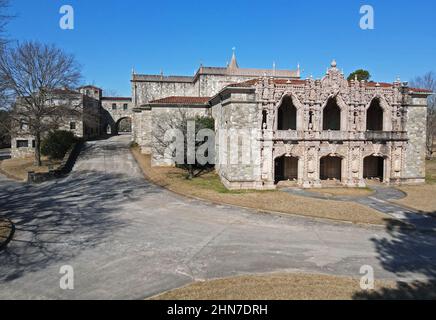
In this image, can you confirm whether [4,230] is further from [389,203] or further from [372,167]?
[372,167]

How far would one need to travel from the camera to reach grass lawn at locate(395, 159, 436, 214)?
67.5 feet

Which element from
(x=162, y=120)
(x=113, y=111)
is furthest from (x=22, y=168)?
(x=113, y=111)

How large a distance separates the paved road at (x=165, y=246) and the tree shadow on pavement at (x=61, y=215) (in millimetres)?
56

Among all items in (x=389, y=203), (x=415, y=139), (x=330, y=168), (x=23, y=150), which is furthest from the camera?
(x=23, y=150)

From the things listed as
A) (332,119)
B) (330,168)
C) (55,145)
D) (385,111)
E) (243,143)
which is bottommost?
(330,168)

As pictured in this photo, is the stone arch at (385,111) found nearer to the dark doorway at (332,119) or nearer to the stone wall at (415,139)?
the stone wall at (415,139)

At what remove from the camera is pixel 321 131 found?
89.6 ft

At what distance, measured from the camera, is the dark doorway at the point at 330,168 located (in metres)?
30.8

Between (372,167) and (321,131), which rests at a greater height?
(321,131)

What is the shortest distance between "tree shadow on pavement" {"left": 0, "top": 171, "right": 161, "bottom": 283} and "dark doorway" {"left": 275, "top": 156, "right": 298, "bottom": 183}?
1164 centimetres

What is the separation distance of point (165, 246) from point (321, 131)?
61.4 feet

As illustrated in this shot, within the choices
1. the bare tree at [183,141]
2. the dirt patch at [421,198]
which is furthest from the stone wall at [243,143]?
the dirt patch at [421,198]

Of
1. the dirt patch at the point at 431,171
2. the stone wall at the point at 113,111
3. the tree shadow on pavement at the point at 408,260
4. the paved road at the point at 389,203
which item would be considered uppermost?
the stone wall at the point at 113,111

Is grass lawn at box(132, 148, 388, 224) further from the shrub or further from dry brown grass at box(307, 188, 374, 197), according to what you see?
the shrub
